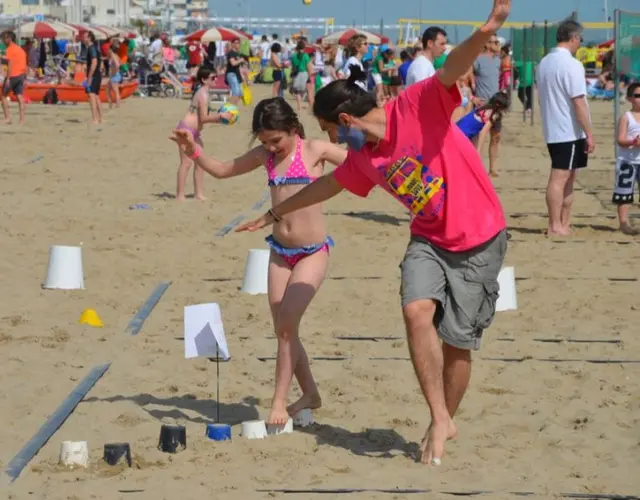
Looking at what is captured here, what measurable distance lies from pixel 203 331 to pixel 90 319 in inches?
95.8

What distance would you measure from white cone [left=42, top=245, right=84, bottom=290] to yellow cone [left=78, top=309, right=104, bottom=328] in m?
1.10

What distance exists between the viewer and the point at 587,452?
222 inches

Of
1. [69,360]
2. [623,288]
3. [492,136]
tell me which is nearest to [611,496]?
[69,360]

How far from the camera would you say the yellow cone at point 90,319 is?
26.9ft

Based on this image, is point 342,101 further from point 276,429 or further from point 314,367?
point 314,367

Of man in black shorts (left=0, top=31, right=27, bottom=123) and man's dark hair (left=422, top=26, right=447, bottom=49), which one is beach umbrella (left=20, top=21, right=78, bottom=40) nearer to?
man in black shorts (left=0, top=31, right=27, bottom=123)

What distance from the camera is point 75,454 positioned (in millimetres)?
5332

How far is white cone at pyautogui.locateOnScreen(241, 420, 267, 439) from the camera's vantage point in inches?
225

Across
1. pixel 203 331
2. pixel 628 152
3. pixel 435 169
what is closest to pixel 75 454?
pixel 203 331

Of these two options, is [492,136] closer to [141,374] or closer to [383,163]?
[141,374]

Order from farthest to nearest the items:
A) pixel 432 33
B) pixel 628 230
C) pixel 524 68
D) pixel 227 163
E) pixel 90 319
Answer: pixel 524 68
pixel 628 230
pixel 432 33
pixel 90 319
pixel 227 163

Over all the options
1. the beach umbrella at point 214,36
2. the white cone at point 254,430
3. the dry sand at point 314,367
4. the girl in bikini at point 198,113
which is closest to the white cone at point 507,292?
the dry sand at point 314,367

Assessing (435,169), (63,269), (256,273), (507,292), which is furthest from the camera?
(63,269)

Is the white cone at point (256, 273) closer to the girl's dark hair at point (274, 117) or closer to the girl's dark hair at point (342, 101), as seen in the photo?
the girl's dark hair at point (274, 117)
